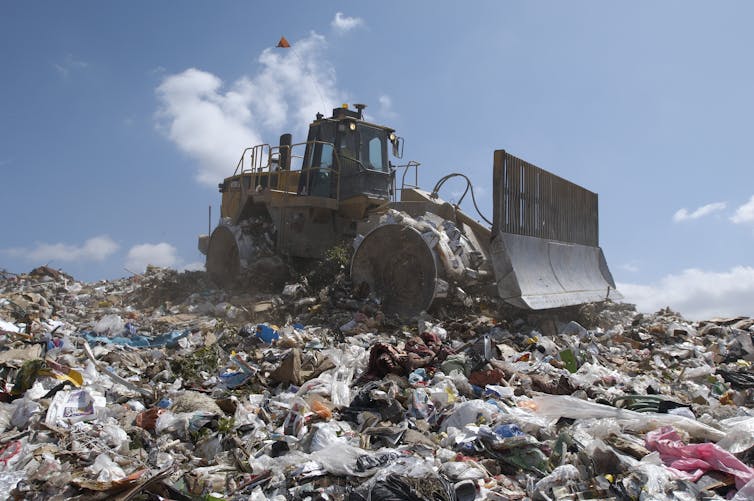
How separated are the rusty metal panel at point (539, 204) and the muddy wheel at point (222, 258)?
4.64m

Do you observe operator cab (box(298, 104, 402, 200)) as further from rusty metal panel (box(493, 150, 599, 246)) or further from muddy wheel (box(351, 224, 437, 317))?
rusty metal panel (box(493, 150, 599, 246))

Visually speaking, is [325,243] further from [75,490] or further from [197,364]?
[75,490]

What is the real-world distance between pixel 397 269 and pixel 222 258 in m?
3.99

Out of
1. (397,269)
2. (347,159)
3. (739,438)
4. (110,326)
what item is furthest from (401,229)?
(739,438)

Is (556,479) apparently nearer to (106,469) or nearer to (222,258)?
(106,469)

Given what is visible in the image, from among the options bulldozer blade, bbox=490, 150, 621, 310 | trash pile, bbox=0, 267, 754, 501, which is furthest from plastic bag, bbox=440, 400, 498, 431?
bulldozer blade, bbox=490, 150, 621, 310

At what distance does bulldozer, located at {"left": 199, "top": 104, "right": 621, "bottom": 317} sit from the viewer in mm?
6762

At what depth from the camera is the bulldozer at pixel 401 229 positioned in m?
6.76

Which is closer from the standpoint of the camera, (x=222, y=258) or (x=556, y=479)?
(x=556, y=479)

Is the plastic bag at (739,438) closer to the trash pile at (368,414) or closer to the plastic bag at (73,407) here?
the trash pile at (368,414)

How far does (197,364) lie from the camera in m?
4.96

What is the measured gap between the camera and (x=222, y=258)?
9977 millimetres

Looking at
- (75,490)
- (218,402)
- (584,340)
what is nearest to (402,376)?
(218,402)

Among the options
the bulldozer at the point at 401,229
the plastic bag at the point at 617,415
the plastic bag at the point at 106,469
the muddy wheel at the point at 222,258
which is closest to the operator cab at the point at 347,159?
the bulldozer at the point at 401,229
